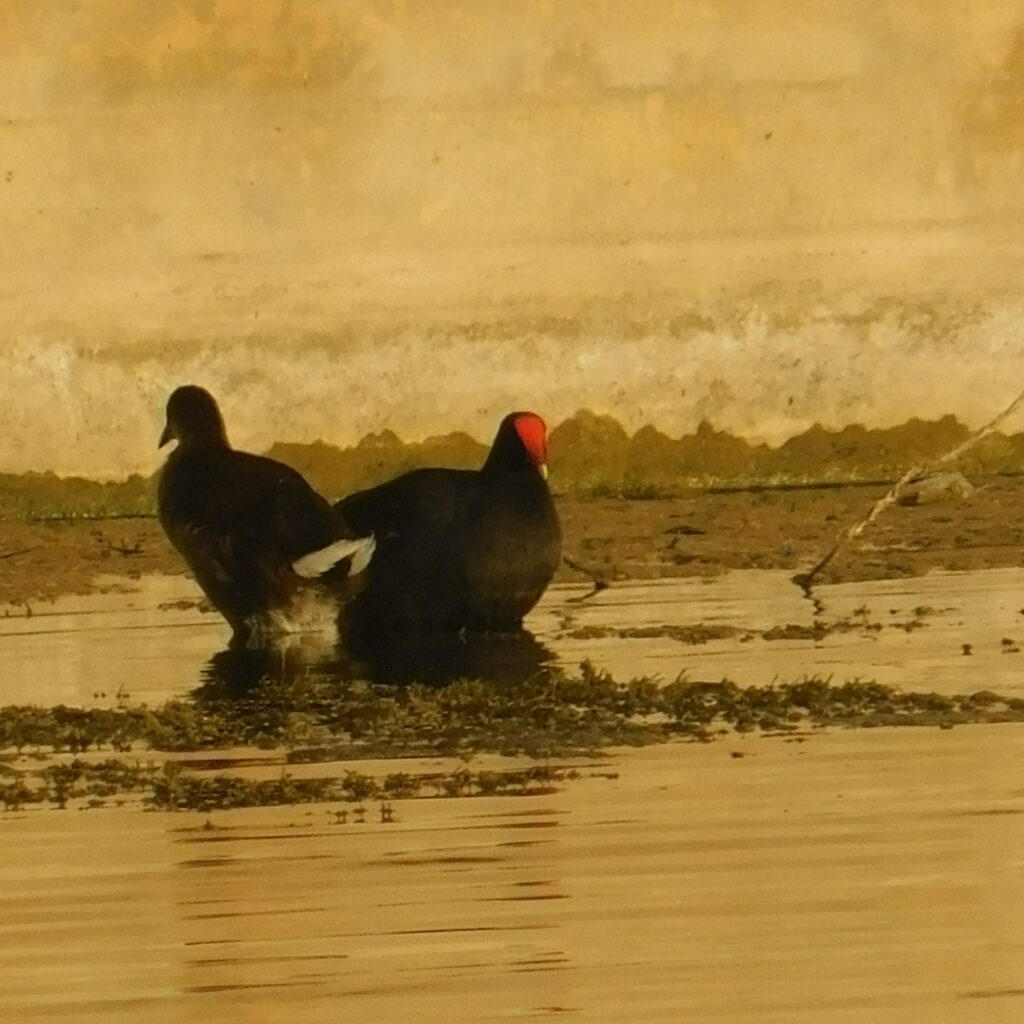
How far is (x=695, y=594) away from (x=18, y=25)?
4.01 m

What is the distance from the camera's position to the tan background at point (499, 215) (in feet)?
46.0

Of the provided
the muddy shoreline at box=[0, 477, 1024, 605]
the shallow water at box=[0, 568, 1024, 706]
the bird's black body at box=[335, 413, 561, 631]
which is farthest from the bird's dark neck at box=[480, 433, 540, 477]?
the muddy shoreline at box=[0, 477, 1024, 605]

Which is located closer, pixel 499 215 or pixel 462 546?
pixel 462 546

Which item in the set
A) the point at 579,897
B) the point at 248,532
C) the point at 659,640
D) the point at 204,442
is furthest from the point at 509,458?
the point at 579,897

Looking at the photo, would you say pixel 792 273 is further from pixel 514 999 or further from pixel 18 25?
pixel 514 999

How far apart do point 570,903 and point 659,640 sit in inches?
152

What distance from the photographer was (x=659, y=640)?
1035 cm

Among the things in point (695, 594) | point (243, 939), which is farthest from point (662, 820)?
point (695, 594)

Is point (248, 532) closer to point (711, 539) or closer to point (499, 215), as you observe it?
point (711, 539)

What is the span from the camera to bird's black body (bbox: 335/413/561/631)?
10.7m

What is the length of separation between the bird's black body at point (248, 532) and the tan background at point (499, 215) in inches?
108

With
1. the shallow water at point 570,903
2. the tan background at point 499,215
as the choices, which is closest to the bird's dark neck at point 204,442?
the tan background at point 499,215

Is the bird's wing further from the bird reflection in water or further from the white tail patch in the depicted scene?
the bird reflection in water

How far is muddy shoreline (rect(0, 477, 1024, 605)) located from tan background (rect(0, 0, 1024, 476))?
0.35 m
